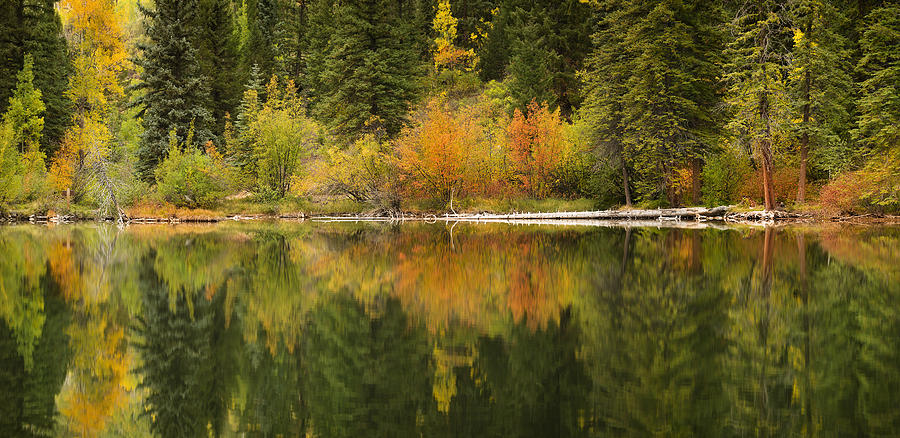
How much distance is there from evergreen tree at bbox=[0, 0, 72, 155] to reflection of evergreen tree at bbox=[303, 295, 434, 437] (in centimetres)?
4421

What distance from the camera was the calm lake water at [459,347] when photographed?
571 centimetres

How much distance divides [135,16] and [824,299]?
104m

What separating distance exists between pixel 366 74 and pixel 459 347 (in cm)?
3908

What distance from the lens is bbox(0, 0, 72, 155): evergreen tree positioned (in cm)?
4462

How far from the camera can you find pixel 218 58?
56.9 metres

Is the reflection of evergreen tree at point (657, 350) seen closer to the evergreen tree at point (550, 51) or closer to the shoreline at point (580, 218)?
the shoreline at point (580, 218)

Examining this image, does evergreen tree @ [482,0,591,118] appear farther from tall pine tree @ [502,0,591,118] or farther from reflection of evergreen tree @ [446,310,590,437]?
reflection of evergreen tree @ [446,310,590,437]

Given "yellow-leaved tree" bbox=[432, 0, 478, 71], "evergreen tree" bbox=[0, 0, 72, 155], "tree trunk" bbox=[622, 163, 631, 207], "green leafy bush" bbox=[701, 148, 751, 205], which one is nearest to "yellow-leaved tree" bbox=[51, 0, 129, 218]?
"evergreen tree" bbox=[0, 0, 72, 155]

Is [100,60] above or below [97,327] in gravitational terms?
above

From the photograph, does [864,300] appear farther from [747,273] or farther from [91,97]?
[91,97]

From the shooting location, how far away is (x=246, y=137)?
44.6 m

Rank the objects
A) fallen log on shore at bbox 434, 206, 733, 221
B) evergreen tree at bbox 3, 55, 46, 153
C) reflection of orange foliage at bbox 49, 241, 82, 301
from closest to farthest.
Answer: reflection of orange foliage at bbox 49, 241, 82, 301 → fallen log on shore at bbox 434, 206, 733, 221 → evergreen tree at bbox 3, 55, 46, 153

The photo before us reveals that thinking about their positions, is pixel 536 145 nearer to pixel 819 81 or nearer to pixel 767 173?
pixel 767 173

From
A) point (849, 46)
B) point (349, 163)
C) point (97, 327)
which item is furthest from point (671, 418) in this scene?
point (349, 163)
